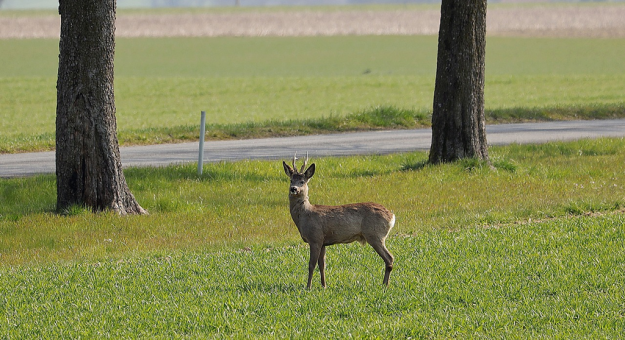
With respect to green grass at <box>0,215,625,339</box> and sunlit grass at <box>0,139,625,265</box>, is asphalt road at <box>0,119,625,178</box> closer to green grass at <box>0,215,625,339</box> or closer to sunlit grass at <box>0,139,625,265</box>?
sunlit grass at <box>0,139,625,265</box>

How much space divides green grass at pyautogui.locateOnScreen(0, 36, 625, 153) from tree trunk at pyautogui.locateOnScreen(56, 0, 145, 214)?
920cm

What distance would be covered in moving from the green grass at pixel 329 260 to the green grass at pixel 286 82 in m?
9.51

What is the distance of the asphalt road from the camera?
19.7 meters

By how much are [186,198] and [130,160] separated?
5.42 m

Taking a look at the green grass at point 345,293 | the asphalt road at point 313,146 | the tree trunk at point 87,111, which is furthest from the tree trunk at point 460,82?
the tree trunk at point 87,111

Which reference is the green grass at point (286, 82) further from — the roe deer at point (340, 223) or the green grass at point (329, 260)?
the roe deer at point (340, 223)

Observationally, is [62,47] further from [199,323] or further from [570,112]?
[570,112]

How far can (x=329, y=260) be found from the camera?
10375 millimetres

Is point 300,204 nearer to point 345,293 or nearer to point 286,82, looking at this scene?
point 345,293

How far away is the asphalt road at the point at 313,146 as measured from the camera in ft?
64.7

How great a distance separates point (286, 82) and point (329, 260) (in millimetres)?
42035

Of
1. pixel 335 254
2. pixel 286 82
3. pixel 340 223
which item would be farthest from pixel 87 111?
pixel 286 82

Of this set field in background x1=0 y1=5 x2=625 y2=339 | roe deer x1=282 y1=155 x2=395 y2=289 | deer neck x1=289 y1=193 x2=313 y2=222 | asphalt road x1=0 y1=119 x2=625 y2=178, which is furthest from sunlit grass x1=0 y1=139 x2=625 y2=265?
roe deer x1=282 y1=155 x2=395 y2=289

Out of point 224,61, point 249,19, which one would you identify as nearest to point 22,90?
point 224,61
